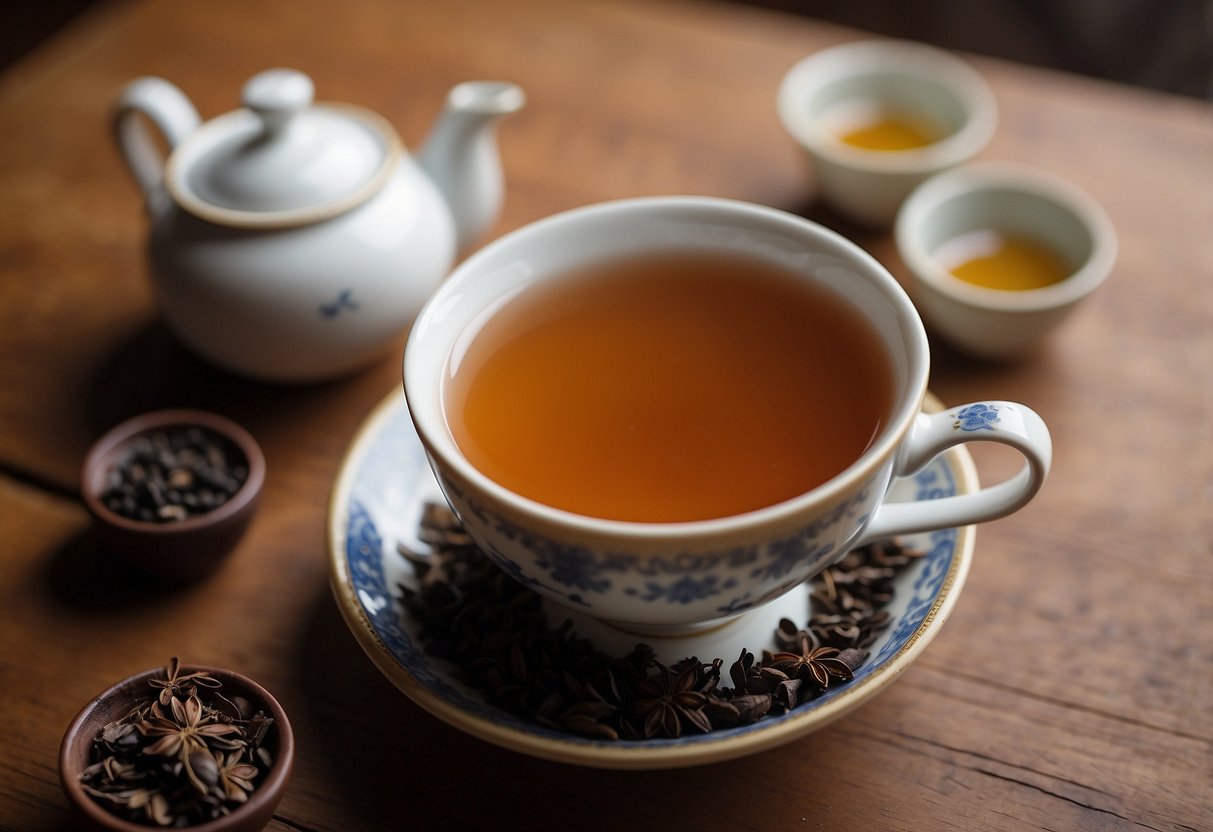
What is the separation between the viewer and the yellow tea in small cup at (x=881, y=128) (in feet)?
5.38

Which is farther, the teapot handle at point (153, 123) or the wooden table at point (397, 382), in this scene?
the teapot handle at point (153, 123)

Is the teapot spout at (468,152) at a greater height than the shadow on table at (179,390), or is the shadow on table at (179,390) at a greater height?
the teapot spout at (468,152)

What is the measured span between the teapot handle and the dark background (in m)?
2.36

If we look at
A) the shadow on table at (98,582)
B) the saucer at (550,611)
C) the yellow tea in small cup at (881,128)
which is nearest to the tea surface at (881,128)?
the yellow tea in small cup at (881,128)

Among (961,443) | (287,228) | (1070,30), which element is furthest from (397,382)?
(1070,30)

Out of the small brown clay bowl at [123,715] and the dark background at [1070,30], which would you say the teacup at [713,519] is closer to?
the small brown clay bowl at [123,715]

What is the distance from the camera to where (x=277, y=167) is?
1.18 meters

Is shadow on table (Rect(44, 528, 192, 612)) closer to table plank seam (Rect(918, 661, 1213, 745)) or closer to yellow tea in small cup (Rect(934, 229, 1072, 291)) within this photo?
table plank seam (Rect(918, 661, 1213, 745))

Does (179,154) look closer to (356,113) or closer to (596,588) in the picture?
(356,113)

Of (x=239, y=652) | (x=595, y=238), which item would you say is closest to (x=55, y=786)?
(x=239, y=652)

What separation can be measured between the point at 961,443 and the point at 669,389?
0.91 feet

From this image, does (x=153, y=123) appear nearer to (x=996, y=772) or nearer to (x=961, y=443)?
(x=961, y=443)

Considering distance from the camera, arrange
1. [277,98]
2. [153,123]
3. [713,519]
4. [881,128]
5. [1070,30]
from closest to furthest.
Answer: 1. [713,519]
2. [277,98]
3. [153,123]
4. [881,128]
5. [1070,30]

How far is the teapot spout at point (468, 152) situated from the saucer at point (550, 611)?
0.34m
